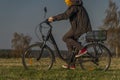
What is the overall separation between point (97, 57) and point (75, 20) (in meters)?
1.22

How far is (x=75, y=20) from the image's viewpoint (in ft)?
39.2

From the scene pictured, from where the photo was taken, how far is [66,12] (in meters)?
12.0

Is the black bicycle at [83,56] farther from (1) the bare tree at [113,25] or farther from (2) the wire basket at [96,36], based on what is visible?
(1) the bare tree at [113,25]

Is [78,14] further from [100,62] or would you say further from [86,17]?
[100,62]

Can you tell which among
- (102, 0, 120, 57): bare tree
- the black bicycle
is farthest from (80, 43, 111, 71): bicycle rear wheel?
(102, 0, 120, 57): bare tree

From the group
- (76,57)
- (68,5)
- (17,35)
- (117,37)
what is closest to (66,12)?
(68,5)

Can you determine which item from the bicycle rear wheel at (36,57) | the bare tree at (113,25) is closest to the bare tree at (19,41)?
the bare tree at (113,25)

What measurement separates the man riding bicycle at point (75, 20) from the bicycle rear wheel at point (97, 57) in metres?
0.27

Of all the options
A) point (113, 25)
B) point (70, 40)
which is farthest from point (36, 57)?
point (113, 25)

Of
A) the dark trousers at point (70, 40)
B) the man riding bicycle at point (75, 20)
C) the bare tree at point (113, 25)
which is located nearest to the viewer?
the man riding bicycle at point (75, 20)

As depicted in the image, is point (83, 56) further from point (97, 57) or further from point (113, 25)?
point (113, 25)

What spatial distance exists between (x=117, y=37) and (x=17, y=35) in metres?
34.9

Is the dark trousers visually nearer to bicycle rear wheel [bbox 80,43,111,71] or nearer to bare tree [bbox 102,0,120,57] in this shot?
bicycle rear wheel [bbox 80,43,111,71]

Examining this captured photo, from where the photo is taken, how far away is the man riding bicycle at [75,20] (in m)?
11.9
